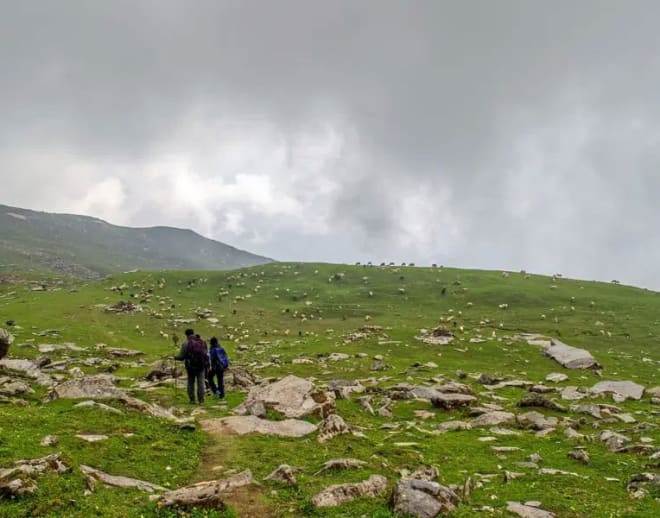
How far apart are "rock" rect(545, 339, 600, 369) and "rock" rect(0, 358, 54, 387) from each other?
52.4m

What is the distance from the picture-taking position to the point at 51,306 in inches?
3718

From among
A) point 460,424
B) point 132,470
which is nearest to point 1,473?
point 132,470

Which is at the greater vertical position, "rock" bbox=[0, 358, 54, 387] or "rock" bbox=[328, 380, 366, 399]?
"rock" bbox=[0, 358, 54, 387]

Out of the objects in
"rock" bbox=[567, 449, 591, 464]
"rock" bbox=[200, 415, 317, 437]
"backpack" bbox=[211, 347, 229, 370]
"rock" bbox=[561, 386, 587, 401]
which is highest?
"backpack" bbox=[211, 347, 229, 370]

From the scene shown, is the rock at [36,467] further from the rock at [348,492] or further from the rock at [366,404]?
the rock at [366,404]

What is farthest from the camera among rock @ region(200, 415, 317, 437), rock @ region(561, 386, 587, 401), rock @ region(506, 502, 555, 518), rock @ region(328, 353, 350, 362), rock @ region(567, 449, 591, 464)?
rock @ region(328, 353, 350, 362)

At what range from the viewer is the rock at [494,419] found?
91.6 ft

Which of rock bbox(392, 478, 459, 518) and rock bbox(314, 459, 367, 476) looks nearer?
rock bbox(392, 478, 459, 518)

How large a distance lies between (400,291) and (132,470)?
4149 inches

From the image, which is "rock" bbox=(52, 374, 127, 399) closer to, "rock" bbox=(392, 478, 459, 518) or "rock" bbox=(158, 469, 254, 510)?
"rock" bbox=(158, 469, 254, 510)

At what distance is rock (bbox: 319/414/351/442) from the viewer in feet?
73.5

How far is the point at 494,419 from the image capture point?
93.3 feet

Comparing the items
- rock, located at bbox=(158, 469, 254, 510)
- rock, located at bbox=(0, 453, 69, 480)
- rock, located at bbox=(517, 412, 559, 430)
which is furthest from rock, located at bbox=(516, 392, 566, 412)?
rock, located at bbox=(0, 453, 69, 480)

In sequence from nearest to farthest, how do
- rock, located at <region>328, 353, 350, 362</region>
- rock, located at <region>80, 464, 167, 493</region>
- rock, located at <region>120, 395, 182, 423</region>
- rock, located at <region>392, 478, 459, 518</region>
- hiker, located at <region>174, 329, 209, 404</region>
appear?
rock, located at <region>392, 478, 459, 518</region>
rock, located at <region>80, 464, 167, 493</region>
rock, located at <region>120, 395, 182, 423</region>
hiker, located at <region>174, 329, 209, 404</region>
rock, located at <region>328, 353, 350, 362</region>
